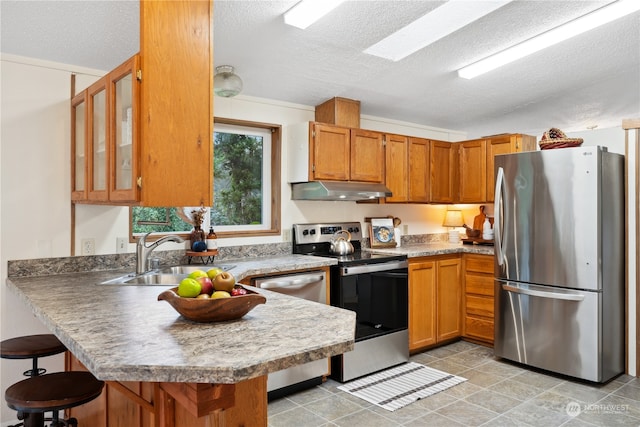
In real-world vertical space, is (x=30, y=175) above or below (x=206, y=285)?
above

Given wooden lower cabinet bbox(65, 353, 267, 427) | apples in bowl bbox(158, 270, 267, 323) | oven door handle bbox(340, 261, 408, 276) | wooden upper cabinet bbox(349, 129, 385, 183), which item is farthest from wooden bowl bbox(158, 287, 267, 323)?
wooden upper cabinet bbox(349, 129, 385, 183)

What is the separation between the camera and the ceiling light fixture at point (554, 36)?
286 centimetres

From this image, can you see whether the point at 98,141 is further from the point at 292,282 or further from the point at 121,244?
the point at 292,282

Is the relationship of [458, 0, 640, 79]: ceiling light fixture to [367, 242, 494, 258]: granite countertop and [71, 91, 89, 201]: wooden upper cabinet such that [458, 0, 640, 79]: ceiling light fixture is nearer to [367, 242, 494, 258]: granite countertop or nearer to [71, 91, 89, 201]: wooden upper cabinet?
[367, 242, 494, 258]: granite countertop

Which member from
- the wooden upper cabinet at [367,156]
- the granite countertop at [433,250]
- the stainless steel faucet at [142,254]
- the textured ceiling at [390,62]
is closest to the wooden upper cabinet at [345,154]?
the wooden upper cabinet at [367,156]

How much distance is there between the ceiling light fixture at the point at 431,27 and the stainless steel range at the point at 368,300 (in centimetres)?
159

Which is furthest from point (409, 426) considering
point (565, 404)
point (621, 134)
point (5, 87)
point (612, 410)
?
point (5, 87)

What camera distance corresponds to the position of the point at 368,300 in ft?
11.5

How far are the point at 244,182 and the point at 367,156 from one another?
1.13 m

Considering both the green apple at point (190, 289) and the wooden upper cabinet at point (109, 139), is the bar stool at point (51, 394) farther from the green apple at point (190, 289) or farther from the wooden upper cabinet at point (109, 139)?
the wooden upper cabinet at point (109, 139)

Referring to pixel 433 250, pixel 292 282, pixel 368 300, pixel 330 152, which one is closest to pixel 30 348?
pixel 292 282

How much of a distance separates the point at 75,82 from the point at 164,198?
1444 mm

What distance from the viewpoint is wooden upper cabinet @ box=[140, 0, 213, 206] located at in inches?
75.8

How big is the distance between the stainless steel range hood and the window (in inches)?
8.1
